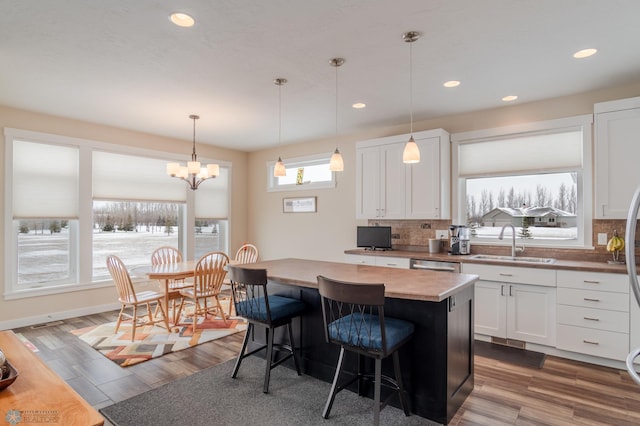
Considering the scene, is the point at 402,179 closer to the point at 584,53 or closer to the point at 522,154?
the point at 522,154

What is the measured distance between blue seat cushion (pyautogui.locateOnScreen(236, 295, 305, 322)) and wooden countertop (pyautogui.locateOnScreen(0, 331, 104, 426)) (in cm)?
135

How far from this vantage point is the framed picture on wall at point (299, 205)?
5977 mm

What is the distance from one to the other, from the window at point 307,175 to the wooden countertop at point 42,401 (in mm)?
4504

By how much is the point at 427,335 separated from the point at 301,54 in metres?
2.40

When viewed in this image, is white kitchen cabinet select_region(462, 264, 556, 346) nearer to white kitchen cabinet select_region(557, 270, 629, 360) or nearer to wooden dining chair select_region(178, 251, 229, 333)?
white kitchen cabinet select_region(557, 270, 629, 360)

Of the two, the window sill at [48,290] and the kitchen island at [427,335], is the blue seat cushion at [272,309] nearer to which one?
the kitchen island at [427,335]

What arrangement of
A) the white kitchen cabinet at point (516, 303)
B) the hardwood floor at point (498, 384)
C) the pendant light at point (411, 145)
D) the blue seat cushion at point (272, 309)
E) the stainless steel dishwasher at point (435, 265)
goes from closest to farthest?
the hardwood floor at point (498, 384) < the pendant light at point (411, 145) < the blue seat cushion at point (272, 309) < the white kitchen cabinet at point (516, 303) < the stainless steel dishwasher at point (435, 265)

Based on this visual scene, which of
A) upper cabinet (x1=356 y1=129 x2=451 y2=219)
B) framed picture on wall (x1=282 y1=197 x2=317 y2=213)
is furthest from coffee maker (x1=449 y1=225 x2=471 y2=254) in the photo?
framed picture on wall (x1=282 y1=197 x2=317 y2=213)

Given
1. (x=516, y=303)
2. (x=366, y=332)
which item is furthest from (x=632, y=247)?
(x=516, y=303)

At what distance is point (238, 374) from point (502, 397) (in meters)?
2.14

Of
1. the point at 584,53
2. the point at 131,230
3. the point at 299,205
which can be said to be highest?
the point at 584,53

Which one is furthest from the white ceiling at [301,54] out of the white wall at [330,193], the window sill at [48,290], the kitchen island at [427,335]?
the window sill at [48,290]

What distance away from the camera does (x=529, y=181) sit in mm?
4121

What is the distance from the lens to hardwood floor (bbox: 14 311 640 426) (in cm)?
240
